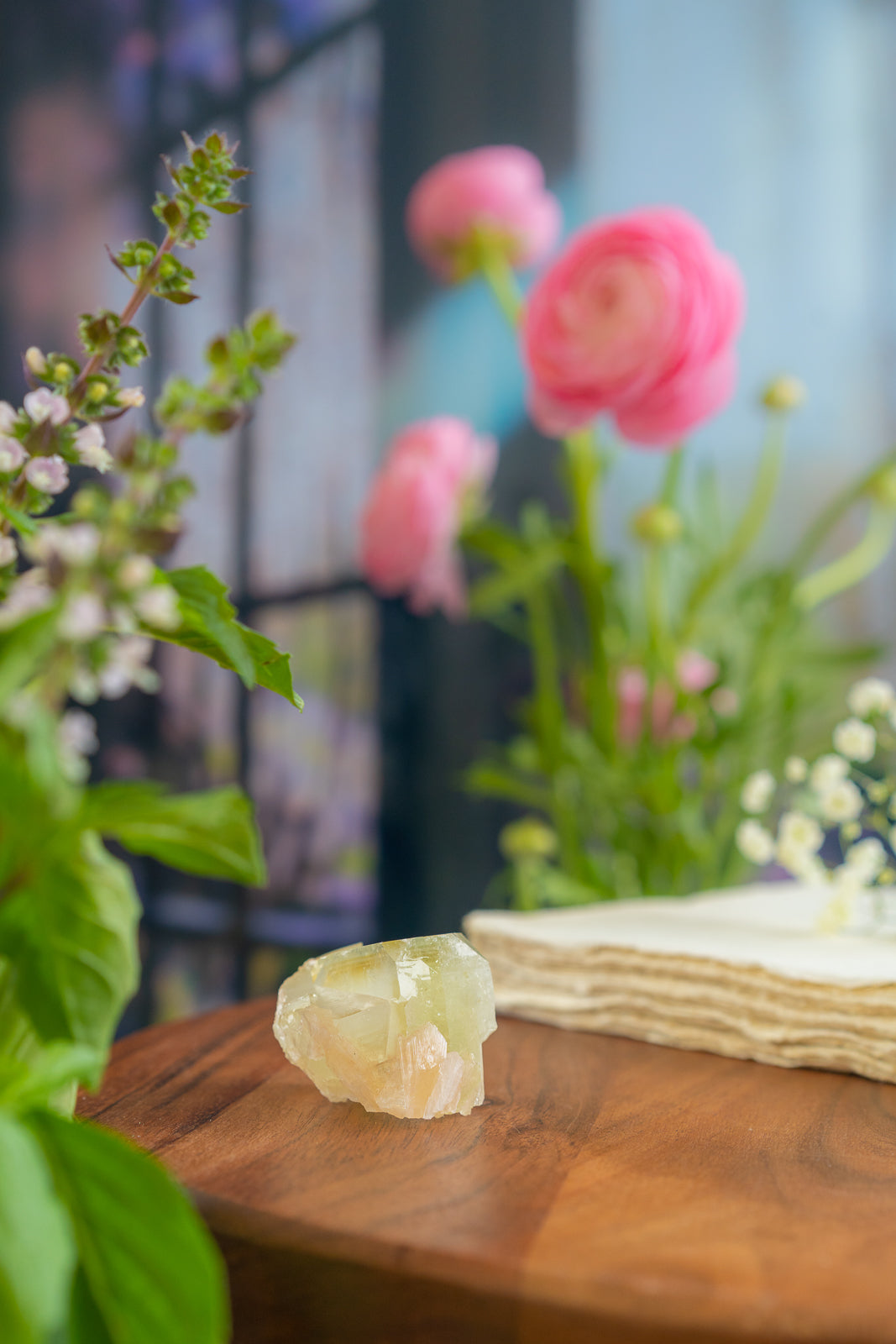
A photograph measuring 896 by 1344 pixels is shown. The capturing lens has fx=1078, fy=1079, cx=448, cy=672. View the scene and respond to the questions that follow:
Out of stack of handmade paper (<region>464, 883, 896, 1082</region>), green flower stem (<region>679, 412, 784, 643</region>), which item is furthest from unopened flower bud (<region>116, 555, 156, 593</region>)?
green flower stem (<region>679, 412, 784, 643</region>)

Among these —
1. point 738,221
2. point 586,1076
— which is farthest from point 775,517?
point 586,1076

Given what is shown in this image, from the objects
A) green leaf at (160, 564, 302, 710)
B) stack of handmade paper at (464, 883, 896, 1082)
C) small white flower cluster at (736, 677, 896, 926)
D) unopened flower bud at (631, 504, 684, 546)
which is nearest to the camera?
green leaf at (160, 564, 302, 710)

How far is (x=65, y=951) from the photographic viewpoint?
27 cm

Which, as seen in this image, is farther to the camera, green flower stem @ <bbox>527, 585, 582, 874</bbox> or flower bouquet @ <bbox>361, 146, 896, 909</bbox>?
green flower stem @ <bbox>527, 585, 582, 874</bbox>

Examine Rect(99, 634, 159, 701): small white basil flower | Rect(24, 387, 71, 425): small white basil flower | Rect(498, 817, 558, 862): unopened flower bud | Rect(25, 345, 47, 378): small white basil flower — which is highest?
Rect(25, 345, 47, 378): small white basil flower

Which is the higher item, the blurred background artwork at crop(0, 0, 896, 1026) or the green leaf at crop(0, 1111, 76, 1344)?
the blurred background artwork at crop(0, 0, 896, 1026)

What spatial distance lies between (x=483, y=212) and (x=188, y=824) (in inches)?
34.0

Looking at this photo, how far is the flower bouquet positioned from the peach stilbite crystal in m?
0.53

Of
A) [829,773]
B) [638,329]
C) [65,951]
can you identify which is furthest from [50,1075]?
[638,329]

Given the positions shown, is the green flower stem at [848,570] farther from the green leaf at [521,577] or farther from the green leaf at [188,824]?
the green leaf at [188,824]

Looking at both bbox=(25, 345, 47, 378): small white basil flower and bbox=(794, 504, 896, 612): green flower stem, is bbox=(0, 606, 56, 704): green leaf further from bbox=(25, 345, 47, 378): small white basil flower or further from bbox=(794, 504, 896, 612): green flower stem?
bbox=(794, 504, 896, 612): green flower stem

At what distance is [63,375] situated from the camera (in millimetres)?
348

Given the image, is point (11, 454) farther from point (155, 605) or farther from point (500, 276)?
point (500, 276)

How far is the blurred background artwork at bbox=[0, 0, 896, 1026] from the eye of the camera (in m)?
1.00
